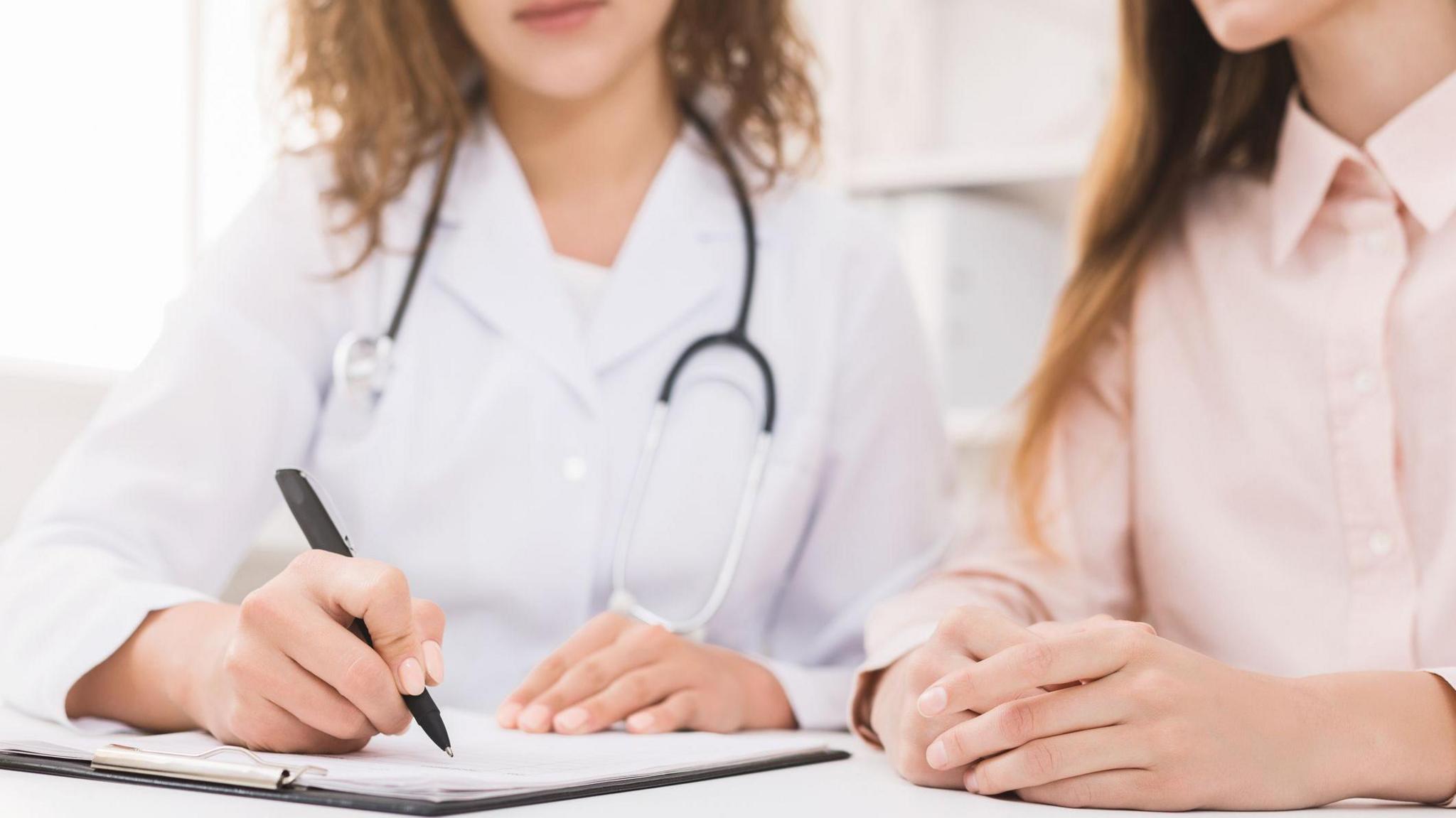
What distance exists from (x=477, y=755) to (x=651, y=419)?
41 centimetres

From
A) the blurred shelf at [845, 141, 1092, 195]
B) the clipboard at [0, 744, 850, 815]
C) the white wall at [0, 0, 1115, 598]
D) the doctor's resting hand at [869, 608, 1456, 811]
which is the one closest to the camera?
the clipboard at [0, 744, 850, 815]

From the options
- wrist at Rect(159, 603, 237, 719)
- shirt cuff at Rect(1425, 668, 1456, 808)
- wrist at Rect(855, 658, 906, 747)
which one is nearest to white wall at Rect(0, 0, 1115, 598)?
wrist at Rect(159, 603, 237, 719)

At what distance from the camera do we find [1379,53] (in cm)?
89

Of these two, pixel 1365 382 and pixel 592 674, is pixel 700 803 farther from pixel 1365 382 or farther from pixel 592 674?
pixel 1365 382

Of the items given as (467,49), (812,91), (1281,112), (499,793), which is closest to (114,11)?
(467,49)

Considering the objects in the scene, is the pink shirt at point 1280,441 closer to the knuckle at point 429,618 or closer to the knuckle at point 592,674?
the knuckle at point 592,674

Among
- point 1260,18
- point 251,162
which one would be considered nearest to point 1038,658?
point 1260,18

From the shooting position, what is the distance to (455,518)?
3.13 ft

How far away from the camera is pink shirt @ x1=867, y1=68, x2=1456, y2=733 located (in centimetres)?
84

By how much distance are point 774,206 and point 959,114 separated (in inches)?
56.3

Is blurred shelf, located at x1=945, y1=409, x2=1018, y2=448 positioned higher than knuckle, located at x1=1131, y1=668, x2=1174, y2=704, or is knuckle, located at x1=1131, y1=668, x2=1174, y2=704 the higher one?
knuckle, located at x1=1131, y1=668, x2=1174, y2=704

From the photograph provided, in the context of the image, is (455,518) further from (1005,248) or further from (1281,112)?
(1005,248)

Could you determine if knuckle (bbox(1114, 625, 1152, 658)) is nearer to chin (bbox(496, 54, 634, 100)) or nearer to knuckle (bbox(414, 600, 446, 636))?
knuckle (bbox(414, 600, 446, 636))

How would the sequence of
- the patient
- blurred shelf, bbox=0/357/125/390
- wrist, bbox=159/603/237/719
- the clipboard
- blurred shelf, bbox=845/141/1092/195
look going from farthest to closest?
1. blurred shelf, bbox=845/141/1092/195
2. blurred shelf, bbox=0/357/125/390
3. the patient
4. wrist, bbox=159/603/237/719
5. the clipboard
